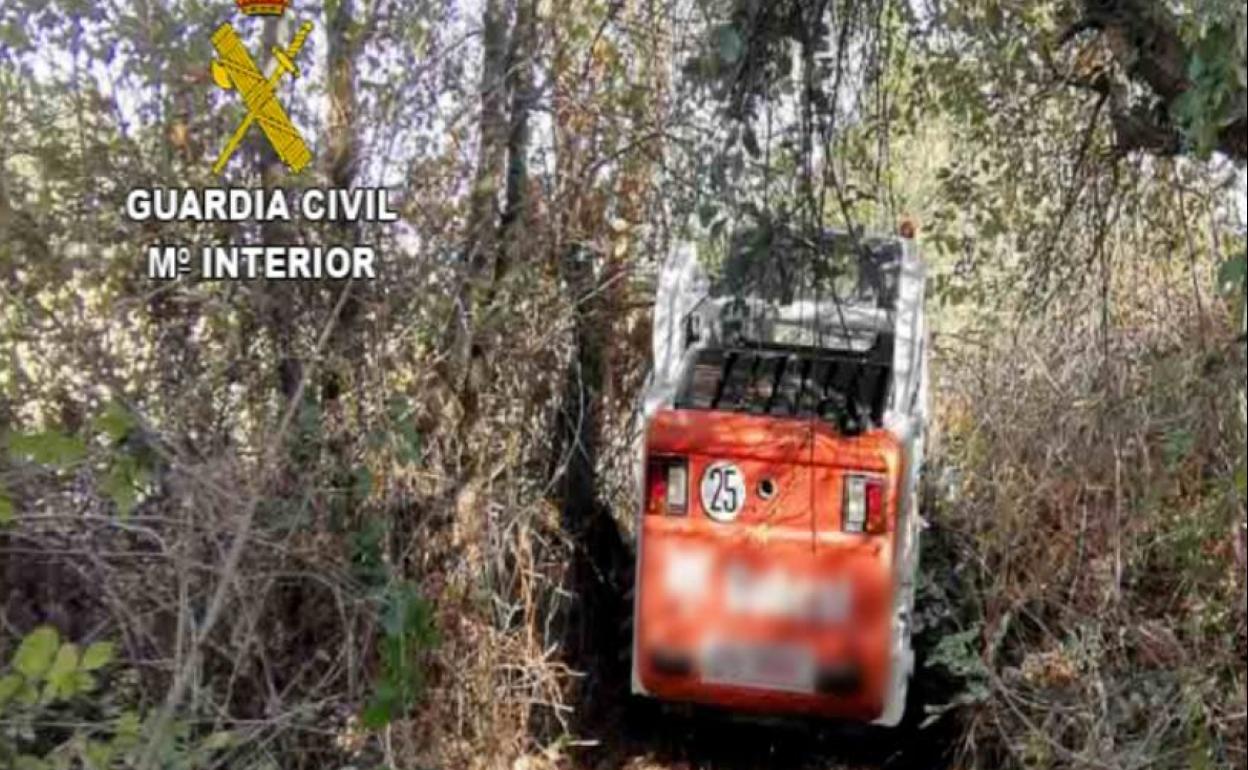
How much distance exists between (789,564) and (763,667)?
1.27ft

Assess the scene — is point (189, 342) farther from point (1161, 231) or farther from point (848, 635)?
point (1161, 231)

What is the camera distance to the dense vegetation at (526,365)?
3.52m

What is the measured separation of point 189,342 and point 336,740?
1.35 m

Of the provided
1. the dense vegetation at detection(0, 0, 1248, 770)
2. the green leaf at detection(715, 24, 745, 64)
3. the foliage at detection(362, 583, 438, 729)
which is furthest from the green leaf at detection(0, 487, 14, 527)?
the green leaf at detection(715, 24, 745, 64)

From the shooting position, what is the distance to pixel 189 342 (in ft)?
13.8

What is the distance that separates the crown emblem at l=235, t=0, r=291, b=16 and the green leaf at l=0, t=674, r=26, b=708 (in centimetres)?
219

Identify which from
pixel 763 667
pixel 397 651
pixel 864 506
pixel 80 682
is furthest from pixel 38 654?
pixel 864 506

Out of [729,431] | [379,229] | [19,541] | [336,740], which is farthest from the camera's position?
[729,431]

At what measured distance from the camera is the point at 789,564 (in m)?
4.71

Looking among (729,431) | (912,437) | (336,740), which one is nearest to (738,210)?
(729,431)

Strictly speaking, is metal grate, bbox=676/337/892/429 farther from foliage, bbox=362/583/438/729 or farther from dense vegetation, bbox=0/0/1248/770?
foliage, bbox=362/583/438/729

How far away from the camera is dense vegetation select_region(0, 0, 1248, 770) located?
3.52m

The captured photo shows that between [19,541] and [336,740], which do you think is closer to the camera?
[19,541]

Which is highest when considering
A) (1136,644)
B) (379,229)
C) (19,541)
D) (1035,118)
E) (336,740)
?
(1035,118)
